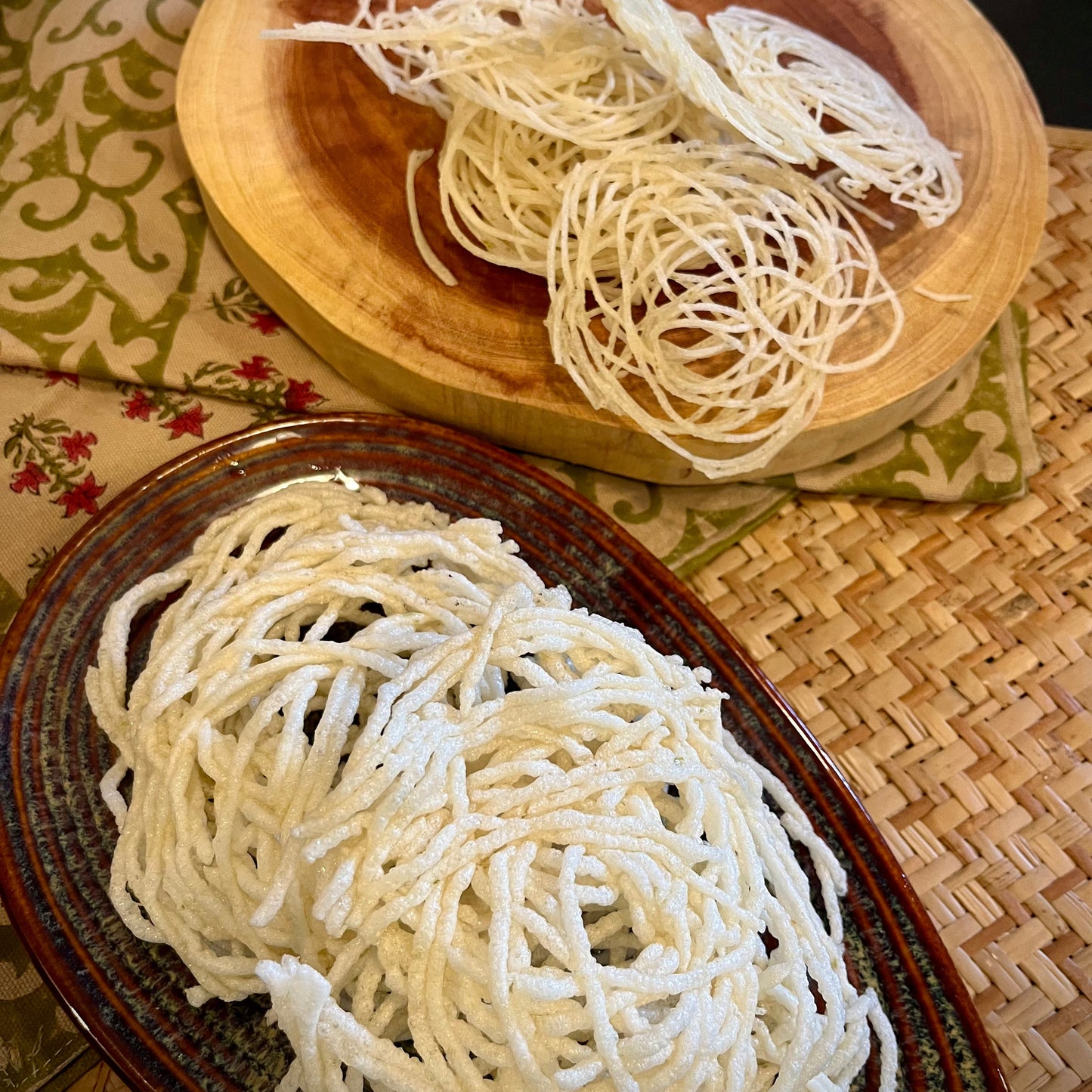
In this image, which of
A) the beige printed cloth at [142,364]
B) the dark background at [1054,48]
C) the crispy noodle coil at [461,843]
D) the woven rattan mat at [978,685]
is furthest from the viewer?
the dark background at [1054,48]

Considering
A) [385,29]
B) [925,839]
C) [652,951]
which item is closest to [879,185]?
[385,29]

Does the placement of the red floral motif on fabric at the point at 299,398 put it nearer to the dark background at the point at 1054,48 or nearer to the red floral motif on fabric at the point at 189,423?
the red floral motif on fabric at the point at 189,423

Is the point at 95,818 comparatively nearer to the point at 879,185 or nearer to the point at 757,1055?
the point at 757,1055

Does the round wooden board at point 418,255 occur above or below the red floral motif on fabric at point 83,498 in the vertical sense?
above

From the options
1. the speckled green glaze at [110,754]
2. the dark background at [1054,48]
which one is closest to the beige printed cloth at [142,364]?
the speckled green glaze at [110,754]

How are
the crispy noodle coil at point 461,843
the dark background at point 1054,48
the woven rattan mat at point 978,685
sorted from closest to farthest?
the crispy noodle coil at point 461,843
the woven rattan mat at point 978,685
the dark background at point 1054,48

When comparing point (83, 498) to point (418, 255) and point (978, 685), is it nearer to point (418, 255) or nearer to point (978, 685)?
point (418, 255)

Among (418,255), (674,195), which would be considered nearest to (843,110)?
(674,195)

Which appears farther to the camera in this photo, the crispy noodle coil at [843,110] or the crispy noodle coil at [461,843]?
the crispy noodle coil at [843,110]
